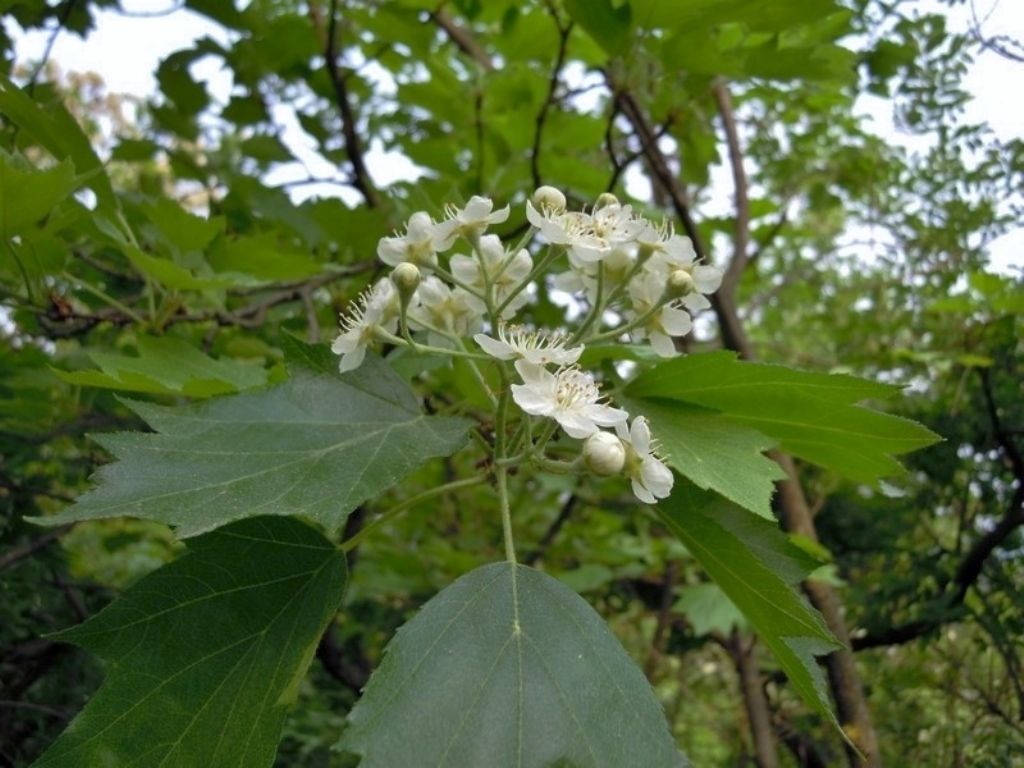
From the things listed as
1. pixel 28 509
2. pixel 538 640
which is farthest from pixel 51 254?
pixel 538 640

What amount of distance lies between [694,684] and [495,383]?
1.97m

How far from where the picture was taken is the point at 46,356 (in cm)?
182

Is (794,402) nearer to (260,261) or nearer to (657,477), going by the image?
(657,477)

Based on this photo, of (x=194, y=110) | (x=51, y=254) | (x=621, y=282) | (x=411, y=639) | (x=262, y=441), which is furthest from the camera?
(x=194, y=110)

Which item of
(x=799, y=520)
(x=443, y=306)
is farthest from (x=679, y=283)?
(x=799, y=520)

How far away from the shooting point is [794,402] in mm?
1052

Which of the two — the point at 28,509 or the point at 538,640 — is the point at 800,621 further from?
the point at 28,509

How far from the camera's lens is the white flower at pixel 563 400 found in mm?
946

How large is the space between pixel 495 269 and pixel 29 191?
1.89 ft

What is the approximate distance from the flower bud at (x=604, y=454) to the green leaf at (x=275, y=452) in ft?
0.42

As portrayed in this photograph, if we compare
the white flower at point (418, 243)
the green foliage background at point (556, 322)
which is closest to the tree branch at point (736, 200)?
the green foliage background at point (556, 322)

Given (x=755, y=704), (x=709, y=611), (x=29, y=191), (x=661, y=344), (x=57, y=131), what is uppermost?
(x=57, y=131)

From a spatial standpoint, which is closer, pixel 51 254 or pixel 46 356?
pixel 51 254

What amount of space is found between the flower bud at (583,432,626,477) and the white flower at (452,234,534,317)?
205mm
